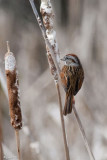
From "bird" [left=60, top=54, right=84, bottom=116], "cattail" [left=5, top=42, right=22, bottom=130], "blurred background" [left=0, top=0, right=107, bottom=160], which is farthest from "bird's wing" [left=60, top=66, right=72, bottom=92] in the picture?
"blurred background" [left=0, top=0, right=107, bottom=160]

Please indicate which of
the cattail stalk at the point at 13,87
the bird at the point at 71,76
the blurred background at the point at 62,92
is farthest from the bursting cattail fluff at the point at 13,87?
the blurred background at the point at 62,92

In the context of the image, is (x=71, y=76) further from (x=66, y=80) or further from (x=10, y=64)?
(x=10, y=64)

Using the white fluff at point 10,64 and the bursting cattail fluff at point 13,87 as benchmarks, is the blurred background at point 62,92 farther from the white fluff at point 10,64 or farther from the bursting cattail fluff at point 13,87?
the white fluff at point 10,64

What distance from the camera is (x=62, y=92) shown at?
2.95m

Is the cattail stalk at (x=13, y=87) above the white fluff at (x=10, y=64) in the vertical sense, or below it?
below

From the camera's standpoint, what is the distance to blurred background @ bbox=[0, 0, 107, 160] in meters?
2.89

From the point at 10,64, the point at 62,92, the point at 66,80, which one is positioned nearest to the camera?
the point at 10,64

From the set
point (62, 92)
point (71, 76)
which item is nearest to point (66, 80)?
point (71, 76)

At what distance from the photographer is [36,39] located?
3648mm

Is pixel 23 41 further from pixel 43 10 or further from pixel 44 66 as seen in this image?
pixel 43 10

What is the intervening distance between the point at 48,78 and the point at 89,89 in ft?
1.24

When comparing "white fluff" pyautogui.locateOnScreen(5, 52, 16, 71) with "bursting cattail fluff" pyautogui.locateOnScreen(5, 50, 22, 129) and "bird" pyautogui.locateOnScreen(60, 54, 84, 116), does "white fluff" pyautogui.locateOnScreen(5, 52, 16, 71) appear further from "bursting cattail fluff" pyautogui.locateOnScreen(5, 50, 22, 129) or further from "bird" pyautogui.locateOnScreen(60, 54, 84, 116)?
"bird" pyautogui.locateOnScreen(60, 54, 84, 116)

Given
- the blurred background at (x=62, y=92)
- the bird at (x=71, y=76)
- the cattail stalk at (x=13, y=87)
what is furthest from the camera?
the blurred background at (x=62, y=92)

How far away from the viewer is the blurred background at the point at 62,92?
9.47ft
